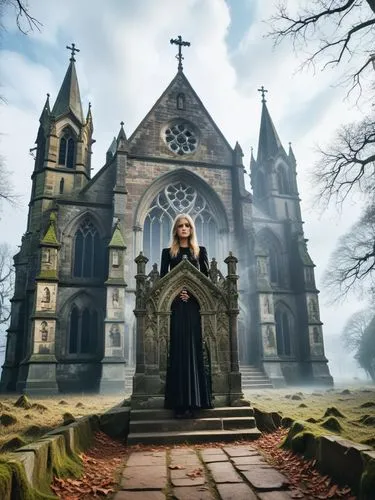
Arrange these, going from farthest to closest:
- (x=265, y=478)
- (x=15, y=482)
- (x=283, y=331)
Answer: (x=283, y=331) < (x=265, y=478) < (x=15, y=482)

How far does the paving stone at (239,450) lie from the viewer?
485 cm

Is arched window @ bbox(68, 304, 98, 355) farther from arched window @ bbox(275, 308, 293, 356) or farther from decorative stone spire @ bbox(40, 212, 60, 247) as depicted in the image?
arched window @ bbox(275, 308, 293, 356)

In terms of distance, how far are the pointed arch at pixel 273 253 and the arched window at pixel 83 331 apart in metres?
10.6

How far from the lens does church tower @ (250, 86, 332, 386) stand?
20.3 metres

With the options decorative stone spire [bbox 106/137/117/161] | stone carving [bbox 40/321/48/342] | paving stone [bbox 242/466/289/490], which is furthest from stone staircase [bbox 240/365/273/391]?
decorative stone spire [bbox 106/137/117/161]

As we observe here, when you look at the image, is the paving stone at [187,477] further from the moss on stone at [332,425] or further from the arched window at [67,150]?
the arched window at [67,150]

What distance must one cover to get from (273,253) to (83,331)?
11965 millimetres

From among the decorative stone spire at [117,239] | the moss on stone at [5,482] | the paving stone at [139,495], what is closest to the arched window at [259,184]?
the decorative stone spire at [117,239]

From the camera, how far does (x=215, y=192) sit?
2245 cm

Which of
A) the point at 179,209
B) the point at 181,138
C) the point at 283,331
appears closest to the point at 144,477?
the point at 179,209

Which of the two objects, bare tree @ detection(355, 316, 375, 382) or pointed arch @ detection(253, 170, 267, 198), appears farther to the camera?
bare tree @ detection(355, 316, 375, 382)

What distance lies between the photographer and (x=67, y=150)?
23.1 m

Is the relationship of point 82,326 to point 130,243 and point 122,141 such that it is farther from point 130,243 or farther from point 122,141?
point 122,141

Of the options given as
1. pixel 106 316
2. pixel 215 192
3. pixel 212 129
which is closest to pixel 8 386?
pixel 106 316
